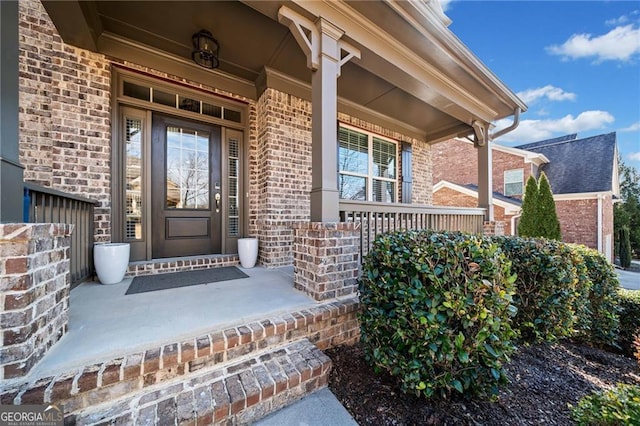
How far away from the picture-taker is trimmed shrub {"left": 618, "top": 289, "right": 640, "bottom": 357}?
2842 millimetres

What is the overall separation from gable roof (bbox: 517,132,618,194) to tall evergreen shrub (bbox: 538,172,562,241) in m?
5.56

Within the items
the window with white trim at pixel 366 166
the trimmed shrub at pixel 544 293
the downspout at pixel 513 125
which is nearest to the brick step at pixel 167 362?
the trimmed shrub at pixel 544 293

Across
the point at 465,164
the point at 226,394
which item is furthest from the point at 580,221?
the point at 226,394

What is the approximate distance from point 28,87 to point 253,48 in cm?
242

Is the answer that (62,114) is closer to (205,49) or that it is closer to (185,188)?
(185,188)

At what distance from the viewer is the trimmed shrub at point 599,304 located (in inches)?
106

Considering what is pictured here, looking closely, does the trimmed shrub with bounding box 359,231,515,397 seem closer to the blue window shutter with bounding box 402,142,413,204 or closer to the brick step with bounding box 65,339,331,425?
the brick step with bounding box 65,339,331,425

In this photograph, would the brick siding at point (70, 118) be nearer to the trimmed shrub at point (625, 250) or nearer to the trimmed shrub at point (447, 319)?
the trimmed shrub at point (447, 319)

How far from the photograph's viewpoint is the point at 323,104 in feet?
8.06

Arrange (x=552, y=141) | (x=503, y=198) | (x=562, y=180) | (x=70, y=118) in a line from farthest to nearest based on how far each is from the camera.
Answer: (x=552, y=141) < (x=562, y=180) < (x=503, y=198) < (x=70, y=118)

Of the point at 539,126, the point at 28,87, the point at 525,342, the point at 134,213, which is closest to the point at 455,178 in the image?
the point at 525,342

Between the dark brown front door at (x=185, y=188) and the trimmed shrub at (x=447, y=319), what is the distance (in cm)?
290

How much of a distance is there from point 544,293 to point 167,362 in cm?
321

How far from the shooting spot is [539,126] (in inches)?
876
